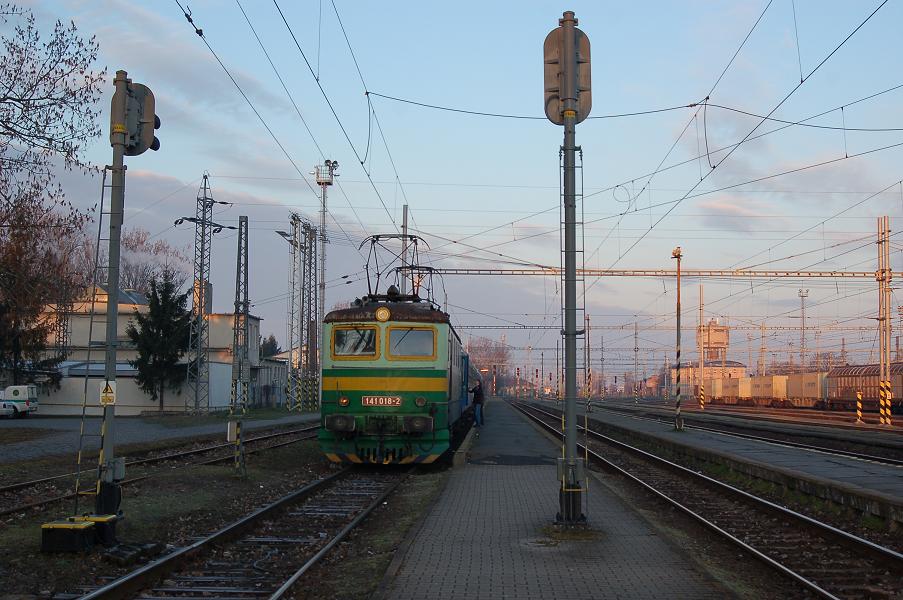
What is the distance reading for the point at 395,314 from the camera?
17016mm

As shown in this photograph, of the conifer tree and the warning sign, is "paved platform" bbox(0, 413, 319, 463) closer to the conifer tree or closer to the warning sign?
the conifer tree

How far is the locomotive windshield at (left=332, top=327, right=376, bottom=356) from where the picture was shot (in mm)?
16906

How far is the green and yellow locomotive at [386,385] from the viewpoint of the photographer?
16375 mm

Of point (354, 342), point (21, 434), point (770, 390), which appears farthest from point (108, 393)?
point (770, 390)

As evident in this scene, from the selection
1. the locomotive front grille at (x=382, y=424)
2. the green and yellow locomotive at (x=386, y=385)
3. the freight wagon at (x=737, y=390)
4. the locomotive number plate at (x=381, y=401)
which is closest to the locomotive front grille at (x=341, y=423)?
the green and yellow locomotive at (x=386, y=385)

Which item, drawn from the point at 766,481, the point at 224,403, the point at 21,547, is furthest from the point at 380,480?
the point at 224,403

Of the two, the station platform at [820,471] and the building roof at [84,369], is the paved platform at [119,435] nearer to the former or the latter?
the building roof at [84,369]

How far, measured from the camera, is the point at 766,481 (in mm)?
15750

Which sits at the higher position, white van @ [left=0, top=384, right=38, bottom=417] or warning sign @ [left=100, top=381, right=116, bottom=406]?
warning sign @ [left=100, top=381, right=116, bottom=406]

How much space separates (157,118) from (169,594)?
5.40 meters

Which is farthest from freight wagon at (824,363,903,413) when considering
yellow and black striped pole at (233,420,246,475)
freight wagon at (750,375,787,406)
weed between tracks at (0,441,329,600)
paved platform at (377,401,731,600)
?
yellow and black striped pole at (233,420,246,475)

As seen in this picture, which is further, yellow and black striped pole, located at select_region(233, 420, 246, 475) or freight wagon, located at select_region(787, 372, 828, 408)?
freight wagon, located at select_region(787, 372, 828, 408)

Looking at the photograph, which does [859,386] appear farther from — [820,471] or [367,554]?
[367,554]

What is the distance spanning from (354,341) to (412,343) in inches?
46.6
